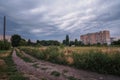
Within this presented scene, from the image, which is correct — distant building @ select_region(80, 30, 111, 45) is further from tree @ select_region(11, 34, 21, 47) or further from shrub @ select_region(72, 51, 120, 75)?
shrub @ select_region(72, 51, 120, 75)

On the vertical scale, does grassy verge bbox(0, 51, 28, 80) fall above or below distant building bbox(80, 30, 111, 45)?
below

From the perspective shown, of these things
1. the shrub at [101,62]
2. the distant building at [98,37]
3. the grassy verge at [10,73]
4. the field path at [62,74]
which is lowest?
the field path at [62,74]

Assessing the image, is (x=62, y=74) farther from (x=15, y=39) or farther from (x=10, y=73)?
(x=15, y=39)

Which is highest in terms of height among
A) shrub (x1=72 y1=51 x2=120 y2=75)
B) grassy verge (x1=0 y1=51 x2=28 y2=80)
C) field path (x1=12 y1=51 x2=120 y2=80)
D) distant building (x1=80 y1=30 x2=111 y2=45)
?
distant building (x1=80 y1=30 x2=111 y2=45)

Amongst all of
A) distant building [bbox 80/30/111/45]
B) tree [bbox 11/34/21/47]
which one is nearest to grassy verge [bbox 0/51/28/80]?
distant building [bbox 80/30/111/45]

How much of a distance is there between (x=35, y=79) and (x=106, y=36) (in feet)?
322

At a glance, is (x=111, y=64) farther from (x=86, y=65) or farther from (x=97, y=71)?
(x=86, y=65)

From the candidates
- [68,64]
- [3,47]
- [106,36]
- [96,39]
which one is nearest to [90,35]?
[96,39]

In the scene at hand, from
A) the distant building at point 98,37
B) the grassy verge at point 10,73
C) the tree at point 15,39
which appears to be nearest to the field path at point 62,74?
the grassy verge at point 10,73

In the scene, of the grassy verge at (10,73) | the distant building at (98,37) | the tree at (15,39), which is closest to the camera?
the grassy verge at (10,73)

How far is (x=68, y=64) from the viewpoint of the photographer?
15.2 meters

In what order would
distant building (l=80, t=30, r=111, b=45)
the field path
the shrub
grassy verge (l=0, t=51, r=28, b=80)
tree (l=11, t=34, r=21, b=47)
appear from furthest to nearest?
tree (l=11, t=34, r=21, b=47) → distant building (l=80, t=30, r=111, b=45) → the shrub → the field path → grassy verge (l=0, t=51, r=28, b=80)

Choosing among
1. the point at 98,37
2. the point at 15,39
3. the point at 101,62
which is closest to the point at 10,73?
the point at 101,62

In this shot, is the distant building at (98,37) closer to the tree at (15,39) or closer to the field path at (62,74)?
the tree at (15,39)
